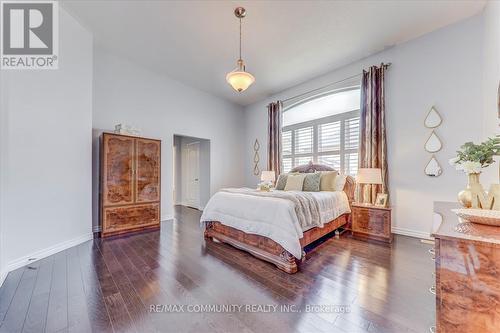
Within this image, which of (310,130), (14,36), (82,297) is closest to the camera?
(82,297)

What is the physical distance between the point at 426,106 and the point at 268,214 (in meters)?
3.22

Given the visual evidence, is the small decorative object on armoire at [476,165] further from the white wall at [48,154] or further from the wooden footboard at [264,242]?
the white wall at [48,154]

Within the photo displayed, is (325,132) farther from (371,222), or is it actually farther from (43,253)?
(43,253)

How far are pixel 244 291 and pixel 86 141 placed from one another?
3329mm

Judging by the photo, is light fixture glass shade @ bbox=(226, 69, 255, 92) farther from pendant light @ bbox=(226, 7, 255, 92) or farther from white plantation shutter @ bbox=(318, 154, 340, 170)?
white plantation shutter @ bbox=(318, 154, 340, 170)

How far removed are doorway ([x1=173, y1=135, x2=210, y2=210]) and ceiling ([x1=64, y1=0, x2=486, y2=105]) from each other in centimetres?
249

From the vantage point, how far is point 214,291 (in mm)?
1894

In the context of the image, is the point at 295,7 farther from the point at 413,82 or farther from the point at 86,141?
the point at 86,141

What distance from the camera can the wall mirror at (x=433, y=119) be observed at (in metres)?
3.22

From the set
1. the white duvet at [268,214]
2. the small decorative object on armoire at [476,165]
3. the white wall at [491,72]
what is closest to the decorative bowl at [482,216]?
the small decorative object on armoire at [476,165]

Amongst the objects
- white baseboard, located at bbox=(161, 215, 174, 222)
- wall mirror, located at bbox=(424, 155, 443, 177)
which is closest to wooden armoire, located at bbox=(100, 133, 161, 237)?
white baseboard, located at bbox=(161, 215, 174, 222)

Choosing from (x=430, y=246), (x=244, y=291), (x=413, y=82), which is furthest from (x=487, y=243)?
(x=413, y=82)

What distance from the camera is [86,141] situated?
3275mm

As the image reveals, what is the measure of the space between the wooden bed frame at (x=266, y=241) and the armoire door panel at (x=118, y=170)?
1.65m
